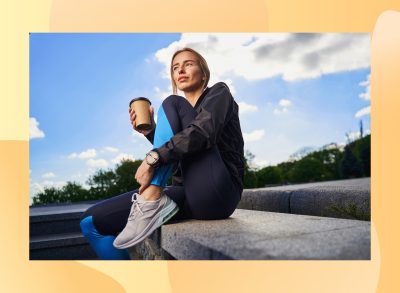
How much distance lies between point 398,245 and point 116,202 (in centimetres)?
168

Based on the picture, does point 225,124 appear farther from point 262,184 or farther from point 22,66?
point 262,184

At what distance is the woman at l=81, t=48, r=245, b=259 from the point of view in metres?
1.82

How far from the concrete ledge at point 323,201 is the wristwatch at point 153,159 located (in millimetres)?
1276

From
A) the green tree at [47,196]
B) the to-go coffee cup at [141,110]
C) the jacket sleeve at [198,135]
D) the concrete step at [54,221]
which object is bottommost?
the concrete step at [54,221]

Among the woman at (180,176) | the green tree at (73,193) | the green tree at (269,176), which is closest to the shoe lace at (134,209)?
the woman at (180,176)

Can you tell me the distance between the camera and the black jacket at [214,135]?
180cm

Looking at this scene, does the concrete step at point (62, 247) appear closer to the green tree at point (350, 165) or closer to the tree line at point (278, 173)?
the tree line at point (278, 173)

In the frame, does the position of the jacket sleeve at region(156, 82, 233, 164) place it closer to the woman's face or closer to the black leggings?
the black leggings

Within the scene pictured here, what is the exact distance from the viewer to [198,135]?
5.88 ft

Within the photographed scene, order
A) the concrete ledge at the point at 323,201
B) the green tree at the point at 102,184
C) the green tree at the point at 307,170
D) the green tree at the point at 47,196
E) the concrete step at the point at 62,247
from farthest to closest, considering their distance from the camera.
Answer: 1. the green tree at the point at 307,170
2. the green tree at the point at 102,184
3. the concrete step at the point at 62,247
4. the green tree at the point at 47,196
5. the concrete ledge at the point at 323,201

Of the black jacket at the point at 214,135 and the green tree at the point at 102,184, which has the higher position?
the black jacket at the point at 214,135

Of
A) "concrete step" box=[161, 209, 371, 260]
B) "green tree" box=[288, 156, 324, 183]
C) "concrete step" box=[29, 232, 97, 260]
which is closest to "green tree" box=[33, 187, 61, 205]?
"concrete step" box=[29, 232, 97, 260]

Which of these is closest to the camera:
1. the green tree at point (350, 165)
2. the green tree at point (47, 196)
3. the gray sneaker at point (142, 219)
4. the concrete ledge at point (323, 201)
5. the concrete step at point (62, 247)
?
the gray sneaker at point (142, 219)

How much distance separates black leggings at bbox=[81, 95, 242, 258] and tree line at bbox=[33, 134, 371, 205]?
3.43 ft
